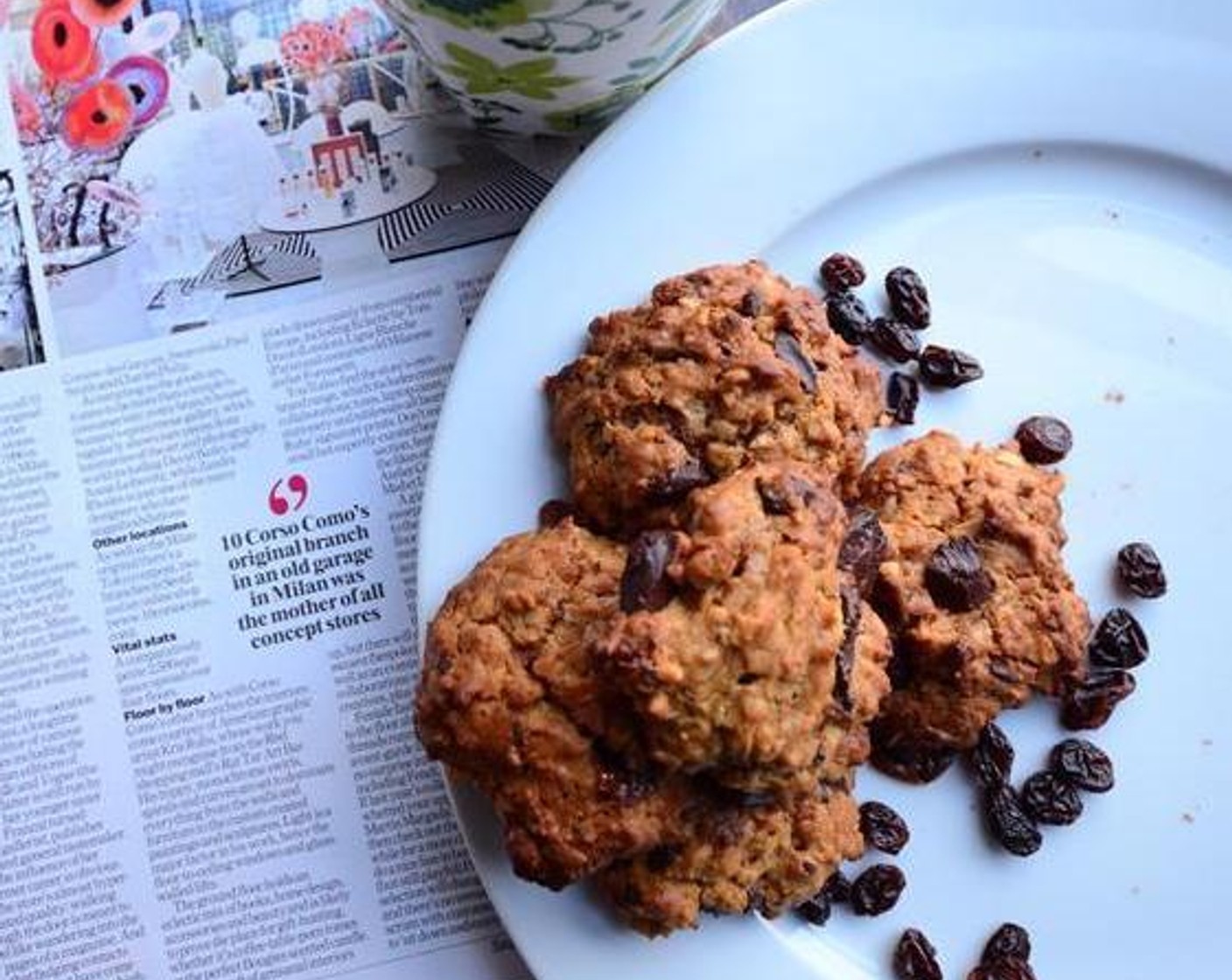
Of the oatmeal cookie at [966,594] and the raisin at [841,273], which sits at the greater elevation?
the raisin at [841,273]

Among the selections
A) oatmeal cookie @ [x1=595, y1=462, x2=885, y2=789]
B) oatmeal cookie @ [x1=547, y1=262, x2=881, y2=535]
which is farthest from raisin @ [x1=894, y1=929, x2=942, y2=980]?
oatmeal cookie @ [x1=547, y1=262, x2=881, y2=535]

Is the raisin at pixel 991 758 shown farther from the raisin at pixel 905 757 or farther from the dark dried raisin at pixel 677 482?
the dark dried raisin at pixel 677 482

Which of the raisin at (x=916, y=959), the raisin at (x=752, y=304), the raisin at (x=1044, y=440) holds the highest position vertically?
the raisin at (x=752, y=304)

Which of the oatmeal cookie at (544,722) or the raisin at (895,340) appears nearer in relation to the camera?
the oatmeal cookie at (544,722)

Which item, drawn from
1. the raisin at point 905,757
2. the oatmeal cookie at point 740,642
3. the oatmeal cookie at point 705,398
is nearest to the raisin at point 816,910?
the raisin at point 905,757

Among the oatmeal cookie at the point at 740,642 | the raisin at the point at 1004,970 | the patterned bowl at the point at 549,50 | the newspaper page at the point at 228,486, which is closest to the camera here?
the oatmeal cookie at the point at 740,642

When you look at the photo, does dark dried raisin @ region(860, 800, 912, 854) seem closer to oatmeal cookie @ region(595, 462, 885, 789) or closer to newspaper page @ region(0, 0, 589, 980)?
oatmeal cookie @ region(595, 462, 885, 789)
